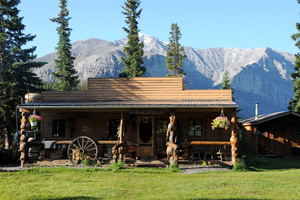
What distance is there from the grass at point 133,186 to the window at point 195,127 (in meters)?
5.66

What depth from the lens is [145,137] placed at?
2016cm

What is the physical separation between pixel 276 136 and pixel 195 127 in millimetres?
9011

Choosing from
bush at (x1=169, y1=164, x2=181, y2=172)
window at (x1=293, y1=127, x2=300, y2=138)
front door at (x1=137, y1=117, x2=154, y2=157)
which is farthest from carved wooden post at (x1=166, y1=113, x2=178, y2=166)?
window at (x1=293, y1=127, x2=300, y2=138)

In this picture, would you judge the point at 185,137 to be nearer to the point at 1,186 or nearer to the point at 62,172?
the point at 62,172

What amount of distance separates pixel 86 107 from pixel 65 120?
15.2 feet

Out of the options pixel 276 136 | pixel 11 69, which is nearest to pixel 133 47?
pixel 11 69

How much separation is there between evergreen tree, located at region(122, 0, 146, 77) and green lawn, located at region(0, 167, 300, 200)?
27126 millimetres

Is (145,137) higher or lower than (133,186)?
higher

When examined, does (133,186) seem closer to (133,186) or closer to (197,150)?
(133,186)

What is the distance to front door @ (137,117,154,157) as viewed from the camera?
1991 centimetres

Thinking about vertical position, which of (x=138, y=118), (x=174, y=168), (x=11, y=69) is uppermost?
(x=11, y=69)

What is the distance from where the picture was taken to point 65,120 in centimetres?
2117

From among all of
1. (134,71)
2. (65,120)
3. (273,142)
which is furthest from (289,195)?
(134,71)

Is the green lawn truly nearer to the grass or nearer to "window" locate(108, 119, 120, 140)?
the grass
